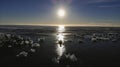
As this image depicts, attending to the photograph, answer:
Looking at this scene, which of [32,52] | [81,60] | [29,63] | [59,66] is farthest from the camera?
[32,52]

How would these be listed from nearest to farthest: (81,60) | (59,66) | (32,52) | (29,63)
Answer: (59,66) < (29,63) < (81,60) < (32,52)

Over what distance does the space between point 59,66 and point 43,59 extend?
421cm

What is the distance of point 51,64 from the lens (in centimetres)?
2130

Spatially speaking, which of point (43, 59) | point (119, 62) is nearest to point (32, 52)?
point (43, 59)

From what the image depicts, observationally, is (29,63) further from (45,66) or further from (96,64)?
(96,64)

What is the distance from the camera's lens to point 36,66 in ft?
67.5

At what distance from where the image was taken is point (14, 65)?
68.0ft

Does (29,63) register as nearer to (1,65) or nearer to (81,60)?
(1,65)

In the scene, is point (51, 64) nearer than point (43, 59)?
Yes

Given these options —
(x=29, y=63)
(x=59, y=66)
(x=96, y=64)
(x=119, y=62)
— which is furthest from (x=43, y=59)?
(x=119, y=62)

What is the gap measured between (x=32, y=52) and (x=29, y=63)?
6.58 metres

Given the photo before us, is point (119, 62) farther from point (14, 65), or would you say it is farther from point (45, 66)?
point (14, 65)

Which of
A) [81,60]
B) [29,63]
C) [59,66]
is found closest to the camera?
[59,66]

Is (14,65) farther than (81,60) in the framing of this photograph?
No
